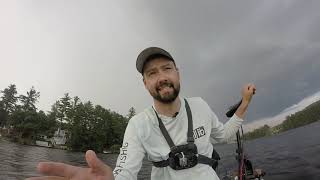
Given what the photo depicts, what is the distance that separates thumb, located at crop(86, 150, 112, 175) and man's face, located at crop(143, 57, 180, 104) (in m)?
1.92

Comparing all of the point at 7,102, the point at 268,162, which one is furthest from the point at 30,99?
the point at 268,162

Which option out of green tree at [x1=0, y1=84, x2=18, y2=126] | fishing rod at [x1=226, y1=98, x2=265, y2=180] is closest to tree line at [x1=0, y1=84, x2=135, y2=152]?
green tree at [x1=0, y1=84, x2=18, y2=126]

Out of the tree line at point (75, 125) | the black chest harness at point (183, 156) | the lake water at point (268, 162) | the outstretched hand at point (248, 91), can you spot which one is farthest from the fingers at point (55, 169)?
the tree line at point (75, 125)

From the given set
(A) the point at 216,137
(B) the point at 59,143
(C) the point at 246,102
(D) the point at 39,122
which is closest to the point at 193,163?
(A) the point at 216,137

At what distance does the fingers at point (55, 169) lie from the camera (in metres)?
1.23

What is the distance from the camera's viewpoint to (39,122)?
101 metres

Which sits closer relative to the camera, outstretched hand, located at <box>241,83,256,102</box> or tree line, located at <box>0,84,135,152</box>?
outstretched hand, located at <box>241,83,256,102</box>

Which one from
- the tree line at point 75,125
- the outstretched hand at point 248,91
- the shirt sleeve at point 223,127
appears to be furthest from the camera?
the tree line at point 75,125

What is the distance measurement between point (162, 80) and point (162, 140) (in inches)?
26.6

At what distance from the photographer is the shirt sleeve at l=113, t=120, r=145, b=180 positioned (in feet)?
9.08

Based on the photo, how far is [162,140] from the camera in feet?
10.8

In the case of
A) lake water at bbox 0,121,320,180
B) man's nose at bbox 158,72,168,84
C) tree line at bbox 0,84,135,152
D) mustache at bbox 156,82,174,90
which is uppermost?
tree line at bbox 0,84,135,152

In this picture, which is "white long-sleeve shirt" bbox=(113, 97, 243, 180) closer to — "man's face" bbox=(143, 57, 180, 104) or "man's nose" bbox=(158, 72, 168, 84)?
"man's face" bbox=(143, 57, 180, 104)

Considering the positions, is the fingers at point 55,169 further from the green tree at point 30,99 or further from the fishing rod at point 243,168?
the green tree at point 30,99
